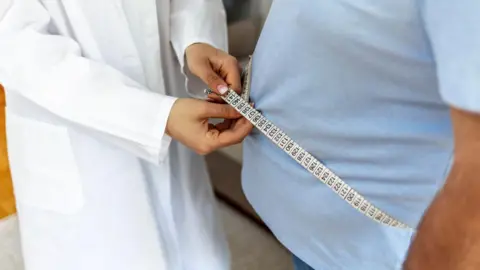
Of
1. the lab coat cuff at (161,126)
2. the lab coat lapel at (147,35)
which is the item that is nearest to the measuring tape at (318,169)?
the lab coat cuff at (161,126)

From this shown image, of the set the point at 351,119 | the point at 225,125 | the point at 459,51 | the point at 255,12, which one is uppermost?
the point at 459,51

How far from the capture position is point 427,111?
0.55m

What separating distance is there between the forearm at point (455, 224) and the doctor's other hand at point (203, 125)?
0.36 meters

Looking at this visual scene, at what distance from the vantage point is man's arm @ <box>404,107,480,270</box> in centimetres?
36

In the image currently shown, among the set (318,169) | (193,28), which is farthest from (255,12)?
(318,169)

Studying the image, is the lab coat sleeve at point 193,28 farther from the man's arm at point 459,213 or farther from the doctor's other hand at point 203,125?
the man's arm at point 459,213

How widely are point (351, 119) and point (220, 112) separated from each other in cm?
21

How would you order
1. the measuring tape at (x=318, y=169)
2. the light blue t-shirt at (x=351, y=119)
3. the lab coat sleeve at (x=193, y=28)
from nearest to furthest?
the light blue t-shirt at (x=351, y=119) → the measuring tape at (x=318, y=169) → the lab coat sleeve at (x=193, y=28)

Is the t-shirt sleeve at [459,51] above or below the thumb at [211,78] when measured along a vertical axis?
above

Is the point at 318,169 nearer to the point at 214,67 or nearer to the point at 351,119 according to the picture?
the point at 351,119

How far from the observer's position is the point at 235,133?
74 cm

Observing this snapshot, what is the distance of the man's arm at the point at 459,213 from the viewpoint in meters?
0.36

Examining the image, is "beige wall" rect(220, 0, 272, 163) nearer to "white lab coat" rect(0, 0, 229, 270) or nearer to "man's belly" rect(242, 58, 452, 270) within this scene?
"white lab coat" rect(0, 0, 229, 270)

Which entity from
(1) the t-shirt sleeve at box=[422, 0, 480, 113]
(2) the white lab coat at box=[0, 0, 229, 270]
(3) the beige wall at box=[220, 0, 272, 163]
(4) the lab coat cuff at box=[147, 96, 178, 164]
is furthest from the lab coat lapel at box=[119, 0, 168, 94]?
(3) the beige wall at box=[220, 0, 272, 163]
